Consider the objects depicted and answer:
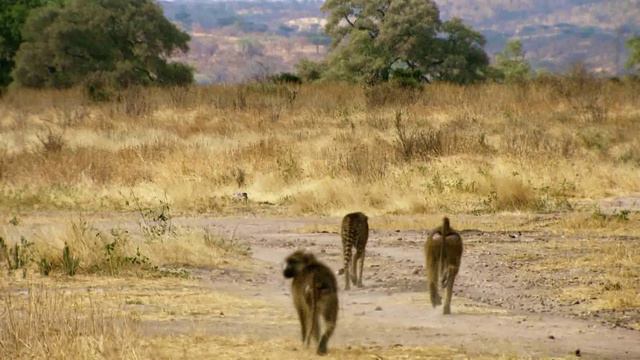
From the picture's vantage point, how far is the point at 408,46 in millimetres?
61688

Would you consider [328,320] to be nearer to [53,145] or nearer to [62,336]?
[62,336]

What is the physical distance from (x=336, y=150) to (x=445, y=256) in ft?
55.8

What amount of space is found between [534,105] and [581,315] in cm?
2586

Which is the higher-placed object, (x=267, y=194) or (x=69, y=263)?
(x=69, y=263)

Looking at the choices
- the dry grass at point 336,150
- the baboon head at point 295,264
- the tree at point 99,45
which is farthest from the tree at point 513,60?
the baboon head at point 295,264

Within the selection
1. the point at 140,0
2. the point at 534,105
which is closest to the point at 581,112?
the point at 534,105

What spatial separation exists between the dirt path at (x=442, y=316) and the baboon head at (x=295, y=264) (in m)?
0.78

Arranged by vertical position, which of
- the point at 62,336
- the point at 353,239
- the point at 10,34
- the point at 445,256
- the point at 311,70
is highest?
the point at 10,34

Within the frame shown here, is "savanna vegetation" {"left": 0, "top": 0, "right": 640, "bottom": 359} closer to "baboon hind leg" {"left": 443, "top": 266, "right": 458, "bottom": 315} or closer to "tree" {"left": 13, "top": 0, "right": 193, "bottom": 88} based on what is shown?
"tree" {"left": 13, "top": 0, "right": 193, "bottom": 88}

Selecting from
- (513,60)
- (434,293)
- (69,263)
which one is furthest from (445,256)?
(513,60)

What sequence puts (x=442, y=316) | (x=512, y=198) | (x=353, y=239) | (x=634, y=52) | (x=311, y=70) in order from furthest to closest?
(x=634, y=52) < (x=311, y=70) < (x=512, y=198) < (x=353, y=239) < (x=442, y=316)

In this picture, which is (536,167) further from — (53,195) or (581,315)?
(581,315)

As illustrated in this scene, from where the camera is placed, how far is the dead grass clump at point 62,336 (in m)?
8.41

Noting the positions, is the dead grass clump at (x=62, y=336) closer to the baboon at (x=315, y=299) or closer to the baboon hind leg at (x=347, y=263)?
the baboon at (x=315, y=299)
